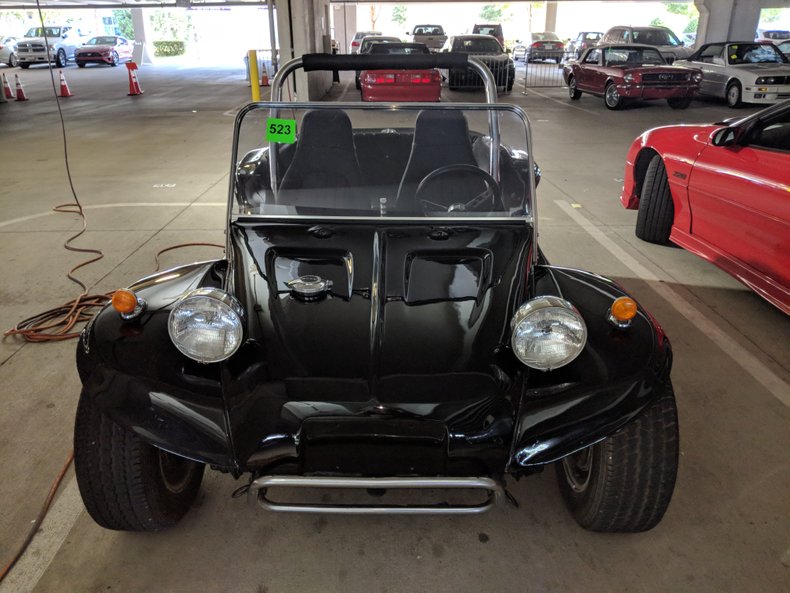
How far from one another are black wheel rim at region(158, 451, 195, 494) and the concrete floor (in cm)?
15

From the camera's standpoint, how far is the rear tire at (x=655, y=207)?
4.95 meters

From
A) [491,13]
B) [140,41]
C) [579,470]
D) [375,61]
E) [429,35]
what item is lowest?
[579,470]

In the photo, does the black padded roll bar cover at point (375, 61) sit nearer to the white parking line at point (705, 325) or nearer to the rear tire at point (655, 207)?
the white parking line at point (705, 325)

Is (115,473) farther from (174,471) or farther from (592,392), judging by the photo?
(592,392)

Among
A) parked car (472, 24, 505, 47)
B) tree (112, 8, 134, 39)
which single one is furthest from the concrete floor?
tree (112, 8, 134, 39)

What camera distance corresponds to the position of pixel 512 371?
2004mm

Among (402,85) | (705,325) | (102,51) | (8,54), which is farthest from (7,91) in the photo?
(705,325)

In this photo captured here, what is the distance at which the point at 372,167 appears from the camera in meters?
2.88

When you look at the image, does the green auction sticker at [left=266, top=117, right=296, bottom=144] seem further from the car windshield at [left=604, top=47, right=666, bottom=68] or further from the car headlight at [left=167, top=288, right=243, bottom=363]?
the car windshield at [left=604, top=47, right=666, bottom=68]

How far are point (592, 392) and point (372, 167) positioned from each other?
4.94 feet

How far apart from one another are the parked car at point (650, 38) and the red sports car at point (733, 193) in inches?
570

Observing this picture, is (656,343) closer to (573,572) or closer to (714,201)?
(573,572)

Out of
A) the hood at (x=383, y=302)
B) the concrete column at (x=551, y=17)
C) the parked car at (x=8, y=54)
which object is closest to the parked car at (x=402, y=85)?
the hood at (x=383, y=302)

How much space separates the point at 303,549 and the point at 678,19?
66.4m
